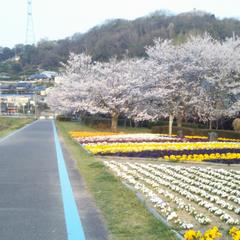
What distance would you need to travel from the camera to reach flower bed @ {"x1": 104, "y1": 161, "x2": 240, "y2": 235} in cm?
650

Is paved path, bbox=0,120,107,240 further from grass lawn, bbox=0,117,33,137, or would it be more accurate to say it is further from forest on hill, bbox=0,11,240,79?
forest on hill, bbox=0,11,240,79

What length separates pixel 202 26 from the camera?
8969 cm

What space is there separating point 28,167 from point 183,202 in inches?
249

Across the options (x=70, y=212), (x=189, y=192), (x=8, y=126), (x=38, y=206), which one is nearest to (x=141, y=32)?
(x=8, y=126)

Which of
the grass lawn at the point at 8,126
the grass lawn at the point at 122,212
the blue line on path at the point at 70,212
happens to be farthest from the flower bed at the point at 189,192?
the grass lawn at the point at 8,126

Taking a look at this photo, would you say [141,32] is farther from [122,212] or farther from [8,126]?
[122,212]

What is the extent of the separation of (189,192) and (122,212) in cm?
207

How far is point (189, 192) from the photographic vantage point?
874 cm

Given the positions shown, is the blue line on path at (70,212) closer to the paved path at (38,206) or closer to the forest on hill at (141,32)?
the paved path at (38,206)

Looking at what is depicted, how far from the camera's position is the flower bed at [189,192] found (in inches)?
256

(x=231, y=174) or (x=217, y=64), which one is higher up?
(x=217, y=64)

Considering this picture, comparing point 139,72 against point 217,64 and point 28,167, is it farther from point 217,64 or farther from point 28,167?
point 28,167

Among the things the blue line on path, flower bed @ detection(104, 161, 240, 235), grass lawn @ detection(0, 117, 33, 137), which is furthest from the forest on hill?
the blue line on path

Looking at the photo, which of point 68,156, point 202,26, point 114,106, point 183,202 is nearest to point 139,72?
point 114,106
